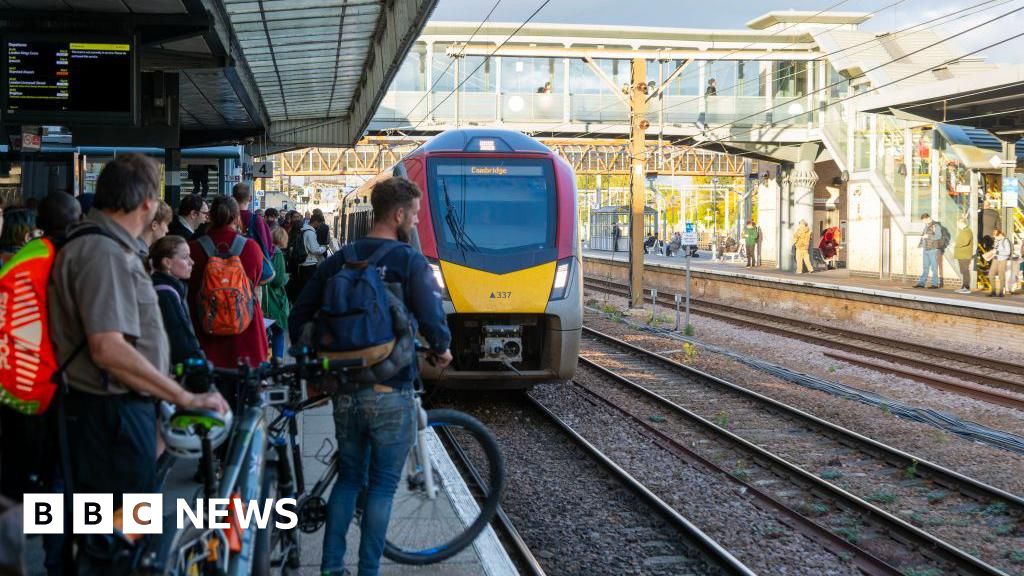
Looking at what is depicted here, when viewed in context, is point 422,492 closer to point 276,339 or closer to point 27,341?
point 27,341

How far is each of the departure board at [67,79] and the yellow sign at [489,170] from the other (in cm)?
338

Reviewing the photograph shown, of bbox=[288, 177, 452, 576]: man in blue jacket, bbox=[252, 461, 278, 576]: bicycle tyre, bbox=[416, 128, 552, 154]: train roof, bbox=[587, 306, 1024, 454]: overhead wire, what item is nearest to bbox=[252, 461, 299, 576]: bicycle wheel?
bbox=[252, 461, 278, 576]: bicycle tyre

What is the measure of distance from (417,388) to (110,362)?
174cm

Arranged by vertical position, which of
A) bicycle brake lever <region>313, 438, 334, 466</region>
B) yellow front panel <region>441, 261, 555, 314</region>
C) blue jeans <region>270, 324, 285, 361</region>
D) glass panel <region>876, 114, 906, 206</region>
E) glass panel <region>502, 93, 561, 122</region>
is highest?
glass panel <region>502, 93, 561, 122</region>

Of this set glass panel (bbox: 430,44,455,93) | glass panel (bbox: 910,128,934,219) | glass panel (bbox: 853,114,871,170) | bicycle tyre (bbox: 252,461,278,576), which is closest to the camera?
bicycle tyre (bbox: 252,461,278,576)

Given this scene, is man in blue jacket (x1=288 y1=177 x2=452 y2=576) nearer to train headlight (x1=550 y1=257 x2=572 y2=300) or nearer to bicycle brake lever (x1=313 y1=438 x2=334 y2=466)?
bicycle brake lever (x1=313 y1=438 x2=334 y2=466)

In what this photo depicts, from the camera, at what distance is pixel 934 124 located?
25125 mm

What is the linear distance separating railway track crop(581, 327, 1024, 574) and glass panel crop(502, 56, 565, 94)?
91.1ft

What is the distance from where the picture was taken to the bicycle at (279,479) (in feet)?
12.1

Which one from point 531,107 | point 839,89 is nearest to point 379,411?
point 839,89

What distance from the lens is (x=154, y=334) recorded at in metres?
3.74

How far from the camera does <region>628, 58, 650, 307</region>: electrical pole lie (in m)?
23.9

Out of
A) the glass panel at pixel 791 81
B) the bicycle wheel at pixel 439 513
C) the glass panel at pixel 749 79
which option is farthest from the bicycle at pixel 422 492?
the glass panel at pixel 749 79

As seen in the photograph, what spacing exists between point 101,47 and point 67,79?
45cm
